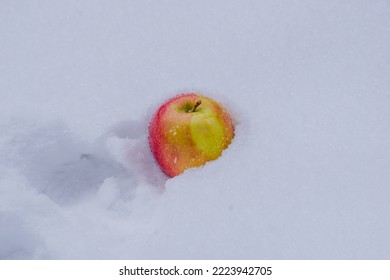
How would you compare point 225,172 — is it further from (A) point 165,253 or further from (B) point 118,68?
(B) point 118,68

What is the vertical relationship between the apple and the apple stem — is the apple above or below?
→ below

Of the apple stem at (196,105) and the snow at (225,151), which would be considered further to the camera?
the apple stem at (196,105)

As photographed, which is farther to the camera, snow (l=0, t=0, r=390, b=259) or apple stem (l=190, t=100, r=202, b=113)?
apple stem (l=190, t=100, r=202, b=113)

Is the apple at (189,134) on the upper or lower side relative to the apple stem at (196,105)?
lower

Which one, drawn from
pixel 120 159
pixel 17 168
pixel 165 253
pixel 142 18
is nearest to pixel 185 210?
pixel 165 253
